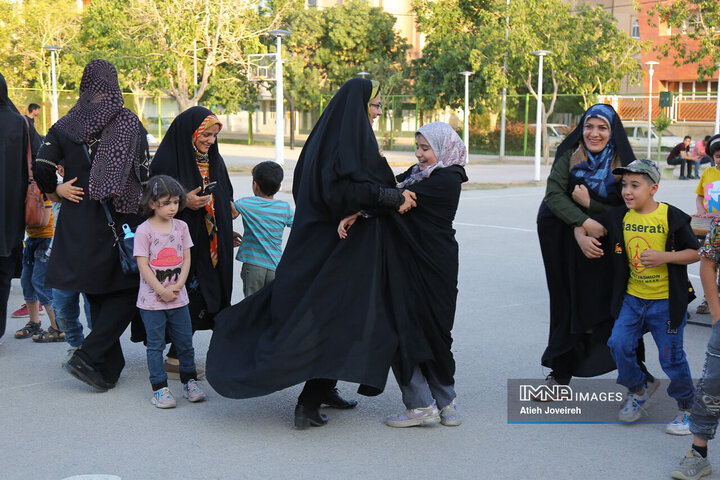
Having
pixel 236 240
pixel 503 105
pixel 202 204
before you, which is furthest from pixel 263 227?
pixel 503 105

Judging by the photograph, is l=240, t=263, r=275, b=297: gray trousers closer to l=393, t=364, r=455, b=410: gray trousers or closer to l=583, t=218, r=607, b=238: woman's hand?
l=393, t=364, r=455, b=410: gray trousers

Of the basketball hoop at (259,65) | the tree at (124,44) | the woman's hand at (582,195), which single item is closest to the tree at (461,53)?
the basketball hoop at (259,65)

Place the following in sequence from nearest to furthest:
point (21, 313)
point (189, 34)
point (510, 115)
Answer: point (21, 313), point (189, 34), point (510, 115)

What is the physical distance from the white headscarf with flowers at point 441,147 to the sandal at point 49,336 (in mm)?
3472

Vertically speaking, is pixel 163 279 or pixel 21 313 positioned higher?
pixel 163 279

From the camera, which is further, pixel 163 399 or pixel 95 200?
pixel 95 200

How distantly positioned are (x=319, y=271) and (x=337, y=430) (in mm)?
916

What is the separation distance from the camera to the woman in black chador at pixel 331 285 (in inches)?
172

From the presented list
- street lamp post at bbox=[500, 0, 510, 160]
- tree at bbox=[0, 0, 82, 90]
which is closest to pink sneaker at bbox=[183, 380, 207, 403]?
street lamp post at bbox=[500, 0, 510, 160]

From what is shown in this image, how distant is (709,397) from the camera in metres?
3.79

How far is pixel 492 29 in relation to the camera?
3278 centimetres

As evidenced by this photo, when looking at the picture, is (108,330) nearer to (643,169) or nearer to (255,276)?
(255,276)

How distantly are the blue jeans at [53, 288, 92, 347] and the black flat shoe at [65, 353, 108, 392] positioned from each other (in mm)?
449

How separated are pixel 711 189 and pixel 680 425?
2.71 m
